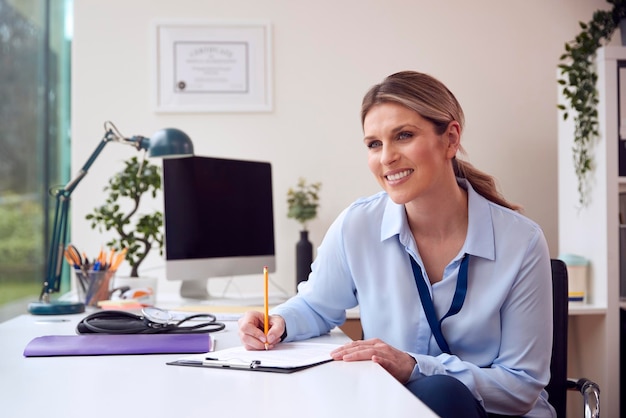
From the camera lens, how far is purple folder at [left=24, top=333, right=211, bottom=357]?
1.52m

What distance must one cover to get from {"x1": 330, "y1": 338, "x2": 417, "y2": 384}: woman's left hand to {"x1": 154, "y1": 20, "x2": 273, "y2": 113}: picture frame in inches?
86.7

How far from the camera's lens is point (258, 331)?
5.14 ft

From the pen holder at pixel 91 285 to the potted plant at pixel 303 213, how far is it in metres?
1.04

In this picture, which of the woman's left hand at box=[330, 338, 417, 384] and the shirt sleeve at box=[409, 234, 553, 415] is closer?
the woman's left hand at box=[330, 338, 417, 384]

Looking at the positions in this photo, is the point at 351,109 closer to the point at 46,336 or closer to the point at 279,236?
the point at 279,236

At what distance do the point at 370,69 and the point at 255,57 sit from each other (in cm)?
54

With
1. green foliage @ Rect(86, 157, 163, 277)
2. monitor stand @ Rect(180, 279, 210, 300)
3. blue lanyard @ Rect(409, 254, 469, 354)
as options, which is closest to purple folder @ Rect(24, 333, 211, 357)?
blue lanyard @ Rect(409, 254, 469, 354)

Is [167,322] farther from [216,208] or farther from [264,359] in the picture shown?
[216,208]

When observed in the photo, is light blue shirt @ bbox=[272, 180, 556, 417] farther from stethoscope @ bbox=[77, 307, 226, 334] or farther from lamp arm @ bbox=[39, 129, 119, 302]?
lamp arm @ bbox=[39, 129, 119, 302]

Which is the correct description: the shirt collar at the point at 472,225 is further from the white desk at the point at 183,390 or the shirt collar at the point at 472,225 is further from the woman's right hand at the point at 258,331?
the white desk at the point at 183,390

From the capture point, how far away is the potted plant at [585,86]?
116 inches

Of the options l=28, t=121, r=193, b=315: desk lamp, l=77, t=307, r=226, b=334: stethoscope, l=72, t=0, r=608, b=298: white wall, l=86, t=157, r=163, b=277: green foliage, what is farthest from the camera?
l=72, t=0, r=608, b=298: white wall

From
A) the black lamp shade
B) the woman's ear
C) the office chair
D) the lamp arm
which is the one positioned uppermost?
the black lamp shade

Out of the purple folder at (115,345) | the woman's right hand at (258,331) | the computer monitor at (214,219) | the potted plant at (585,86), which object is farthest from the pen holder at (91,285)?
the potted plant at (585,86)
